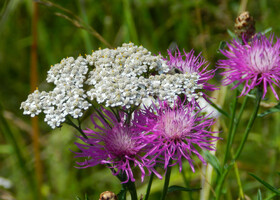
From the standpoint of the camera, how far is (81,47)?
4195 mm

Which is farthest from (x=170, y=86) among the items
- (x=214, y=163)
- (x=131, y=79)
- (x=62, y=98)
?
(x=214, y=163)

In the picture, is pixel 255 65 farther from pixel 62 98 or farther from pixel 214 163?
pixel 62 98

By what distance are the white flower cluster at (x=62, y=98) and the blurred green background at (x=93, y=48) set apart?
1567 mm

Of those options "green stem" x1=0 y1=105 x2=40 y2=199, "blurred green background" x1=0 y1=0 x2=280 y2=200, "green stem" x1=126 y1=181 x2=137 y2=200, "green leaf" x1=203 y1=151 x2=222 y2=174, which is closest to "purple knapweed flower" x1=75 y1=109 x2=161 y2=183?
"green stem" x1=126 y1=181 x2=137 y2=200

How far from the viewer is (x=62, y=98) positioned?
1.76 meters

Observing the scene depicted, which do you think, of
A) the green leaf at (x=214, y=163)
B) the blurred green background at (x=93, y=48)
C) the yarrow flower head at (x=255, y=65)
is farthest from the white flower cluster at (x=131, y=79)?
the blurred green background at (x=93, y=48)

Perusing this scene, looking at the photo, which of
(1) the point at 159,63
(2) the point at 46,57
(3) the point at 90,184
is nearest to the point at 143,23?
(2) the point at 46,57

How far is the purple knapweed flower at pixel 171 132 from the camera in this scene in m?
1.73

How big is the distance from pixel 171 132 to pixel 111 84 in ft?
1.12

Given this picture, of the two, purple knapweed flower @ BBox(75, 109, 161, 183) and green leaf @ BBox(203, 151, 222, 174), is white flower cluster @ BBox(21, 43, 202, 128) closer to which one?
purple knapweed flower @ BBox(75, 109, 161, 183)

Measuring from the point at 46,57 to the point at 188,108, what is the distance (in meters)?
2.63

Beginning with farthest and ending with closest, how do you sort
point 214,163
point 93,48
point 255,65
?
point 93,48, point 214,163, point 255,65

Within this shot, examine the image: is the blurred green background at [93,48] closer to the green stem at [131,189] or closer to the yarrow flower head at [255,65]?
the yarrow flower head at [255,65]

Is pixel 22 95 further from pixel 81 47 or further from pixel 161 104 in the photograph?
pixel 161 104
